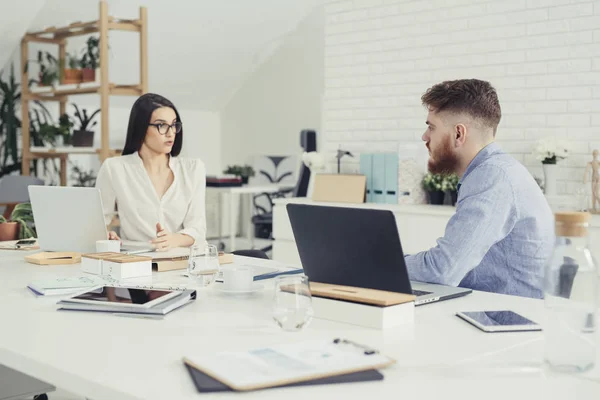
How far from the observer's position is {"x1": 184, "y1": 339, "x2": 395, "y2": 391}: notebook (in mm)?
1239

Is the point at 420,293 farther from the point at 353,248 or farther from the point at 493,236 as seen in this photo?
the point at 493,236

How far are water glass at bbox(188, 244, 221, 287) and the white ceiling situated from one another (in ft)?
17.5

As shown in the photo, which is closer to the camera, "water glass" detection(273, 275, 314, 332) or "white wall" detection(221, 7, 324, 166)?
"water glass" detection(273, 275, 314, 332)

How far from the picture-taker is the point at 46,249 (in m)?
2.87

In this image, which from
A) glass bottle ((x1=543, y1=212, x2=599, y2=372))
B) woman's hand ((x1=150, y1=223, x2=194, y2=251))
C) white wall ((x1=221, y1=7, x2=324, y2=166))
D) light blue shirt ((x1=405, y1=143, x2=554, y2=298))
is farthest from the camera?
white wall ((x1=221, y1=7, x2=324, y2=166))

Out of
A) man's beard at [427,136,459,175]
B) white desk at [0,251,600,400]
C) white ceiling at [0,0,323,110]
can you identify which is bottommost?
white desk at [0,251,600,400]

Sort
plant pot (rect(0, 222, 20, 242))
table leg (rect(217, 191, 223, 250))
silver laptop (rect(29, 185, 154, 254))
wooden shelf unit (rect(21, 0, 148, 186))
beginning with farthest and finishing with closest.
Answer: table leg (rect(217, 191, 223, 250)), wooden shelf unit (rect(21, 0, 148, 186)), plant pot (rect(0, 222, 20, 242)), silver laptop (rect(29, 185, 154, 254))

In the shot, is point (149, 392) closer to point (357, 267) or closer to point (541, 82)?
point (357, 267)

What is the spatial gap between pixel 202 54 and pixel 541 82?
17.3 ft

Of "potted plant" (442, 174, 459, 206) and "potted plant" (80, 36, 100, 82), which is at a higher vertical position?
"potted plant" (80, 36, 100, 82)

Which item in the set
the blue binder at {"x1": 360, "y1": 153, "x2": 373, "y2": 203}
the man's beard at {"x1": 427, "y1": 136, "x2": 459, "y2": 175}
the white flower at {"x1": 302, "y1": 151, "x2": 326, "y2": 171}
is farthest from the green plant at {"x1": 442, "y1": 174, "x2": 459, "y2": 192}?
the man's beard at {"x1": 427, "y1": 136, "x2": 459, "y2": 175}

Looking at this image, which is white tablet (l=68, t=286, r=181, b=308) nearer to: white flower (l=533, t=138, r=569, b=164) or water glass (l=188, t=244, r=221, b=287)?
water glass (l=188, t=244, r=221, b=287)

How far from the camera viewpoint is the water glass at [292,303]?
1.55m

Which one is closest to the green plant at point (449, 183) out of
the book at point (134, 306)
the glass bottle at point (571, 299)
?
the book at point (134, 306)
